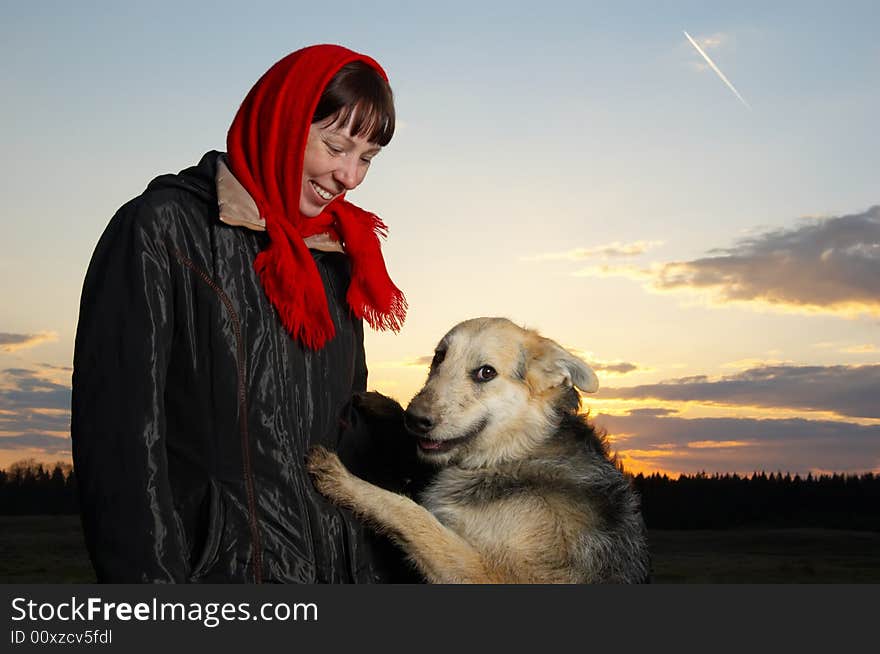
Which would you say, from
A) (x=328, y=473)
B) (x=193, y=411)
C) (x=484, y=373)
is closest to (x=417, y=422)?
(x=484, y=373)

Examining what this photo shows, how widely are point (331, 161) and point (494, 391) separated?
5.48 feet

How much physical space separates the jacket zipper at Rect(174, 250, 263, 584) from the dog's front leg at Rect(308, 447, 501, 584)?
62 cm

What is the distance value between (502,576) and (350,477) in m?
0.97

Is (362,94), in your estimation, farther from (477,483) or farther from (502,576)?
(502,576)

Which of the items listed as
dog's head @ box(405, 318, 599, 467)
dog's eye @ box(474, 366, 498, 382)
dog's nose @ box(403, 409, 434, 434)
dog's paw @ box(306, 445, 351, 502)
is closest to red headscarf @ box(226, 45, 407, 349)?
dog's paw @ box(306, 445, 351, 502)

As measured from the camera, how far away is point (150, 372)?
9.72ft

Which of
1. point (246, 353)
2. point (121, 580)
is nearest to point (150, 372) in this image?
point (246, 353)

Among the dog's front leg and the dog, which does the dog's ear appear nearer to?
the dog

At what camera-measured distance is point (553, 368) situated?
15.7 ft

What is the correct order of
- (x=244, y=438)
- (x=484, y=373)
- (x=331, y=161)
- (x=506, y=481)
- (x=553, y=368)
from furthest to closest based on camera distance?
(x=553, y=368), (x=484, y=373), (x=506, y=481), (x=331, y=161), (x=244, y=438)

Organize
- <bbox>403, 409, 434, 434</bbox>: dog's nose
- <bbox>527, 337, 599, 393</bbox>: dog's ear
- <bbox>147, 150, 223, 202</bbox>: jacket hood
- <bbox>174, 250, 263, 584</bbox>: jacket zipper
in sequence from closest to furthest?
<bbox>174, 250, 263, 584</bbox>: jacket zipper → <bbox>147, 150, 223, 202</bbox>: jacket hood → <bbox>403, 409, 434, 434</bbox>: dog's nose → <bbox>527, 337, 599, 393</bbox>: dog's ear

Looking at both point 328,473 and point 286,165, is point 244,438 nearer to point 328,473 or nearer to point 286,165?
point 328,473

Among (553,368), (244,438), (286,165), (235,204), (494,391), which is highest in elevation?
(286,165)

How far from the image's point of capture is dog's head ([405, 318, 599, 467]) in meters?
4.44
